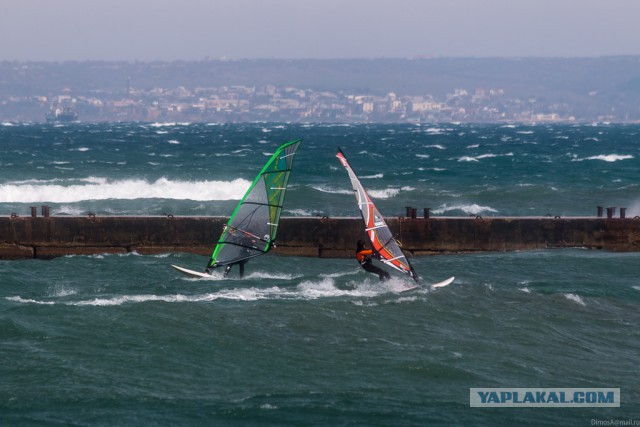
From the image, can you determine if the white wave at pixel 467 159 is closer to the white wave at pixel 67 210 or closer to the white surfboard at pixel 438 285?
the white wave at pixel 67 210

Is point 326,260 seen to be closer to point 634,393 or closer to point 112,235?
point 112,235

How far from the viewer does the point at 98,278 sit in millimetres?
24844

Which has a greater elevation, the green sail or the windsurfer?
the green sail

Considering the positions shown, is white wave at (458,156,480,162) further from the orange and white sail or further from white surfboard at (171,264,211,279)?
the orange and white sail

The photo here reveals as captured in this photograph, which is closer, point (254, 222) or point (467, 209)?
point (254, 222)

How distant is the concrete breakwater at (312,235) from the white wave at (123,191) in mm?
22455

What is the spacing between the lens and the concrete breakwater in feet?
90.6

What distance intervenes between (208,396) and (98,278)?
32.1 ft

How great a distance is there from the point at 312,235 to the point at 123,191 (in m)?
A: 28.8

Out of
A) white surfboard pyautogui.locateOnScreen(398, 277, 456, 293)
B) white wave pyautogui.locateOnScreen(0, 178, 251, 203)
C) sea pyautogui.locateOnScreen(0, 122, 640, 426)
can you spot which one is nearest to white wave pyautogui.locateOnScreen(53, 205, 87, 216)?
white wave pyautogui.locateOnScreen(0, 178, 251, 203)

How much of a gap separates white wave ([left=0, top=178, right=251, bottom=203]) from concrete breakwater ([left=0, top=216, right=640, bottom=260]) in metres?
22.5

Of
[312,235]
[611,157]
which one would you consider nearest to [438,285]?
[312,235]

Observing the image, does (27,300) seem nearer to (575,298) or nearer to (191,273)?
(191,273)

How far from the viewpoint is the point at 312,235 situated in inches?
1096
